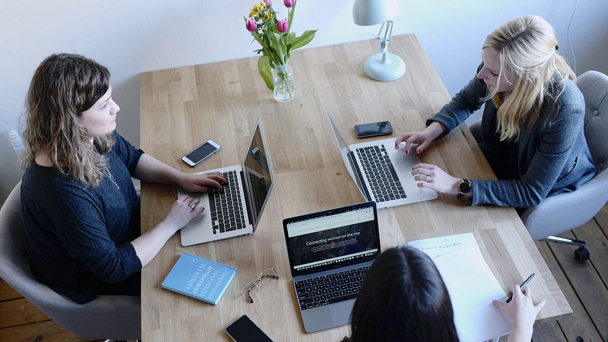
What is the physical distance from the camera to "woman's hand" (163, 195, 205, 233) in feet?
5.03

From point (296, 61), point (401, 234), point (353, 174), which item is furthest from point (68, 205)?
point (296, 61)

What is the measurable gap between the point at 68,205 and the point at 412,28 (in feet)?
5.85

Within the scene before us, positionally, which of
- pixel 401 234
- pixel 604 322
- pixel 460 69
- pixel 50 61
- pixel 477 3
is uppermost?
pixel 50 61

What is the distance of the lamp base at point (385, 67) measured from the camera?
82.3 inches

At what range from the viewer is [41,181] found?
1342 millimetres

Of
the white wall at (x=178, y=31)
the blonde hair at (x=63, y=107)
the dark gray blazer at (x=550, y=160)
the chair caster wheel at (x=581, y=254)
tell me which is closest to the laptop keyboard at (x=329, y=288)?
the dark gray blazer at (x=550, y=160)

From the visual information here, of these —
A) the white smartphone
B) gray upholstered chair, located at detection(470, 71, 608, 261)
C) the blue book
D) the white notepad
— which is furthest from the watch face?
the white smartphone

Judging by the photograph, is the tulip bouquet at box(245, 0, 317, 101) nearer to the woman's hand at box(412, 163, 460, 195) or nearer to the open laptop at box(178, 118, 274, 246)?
the open laptop at box(178, 118, 274, 246)

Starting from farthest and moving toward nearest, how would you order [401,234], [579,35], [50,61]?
[579,35], [401,234], [50,61]

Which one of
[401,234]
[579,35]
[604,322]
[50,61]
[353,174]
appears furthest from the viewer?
[579,35]

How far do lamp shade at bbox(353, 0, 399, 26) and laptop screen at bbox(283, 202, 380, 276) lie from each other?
2.67ft

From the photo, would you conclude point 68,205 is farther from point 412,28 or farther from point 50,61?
point 412,28

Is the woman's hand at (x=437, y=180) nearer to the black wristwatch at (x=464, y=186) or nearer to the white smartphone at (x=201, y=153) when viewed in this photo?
the black wristwatch at (x=464, y=186)

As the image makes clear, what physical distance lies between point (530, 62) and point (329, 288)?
954 mm
